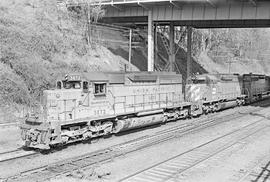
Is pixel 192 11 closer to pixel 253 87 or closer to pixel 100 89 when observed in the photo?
pixel 253 87

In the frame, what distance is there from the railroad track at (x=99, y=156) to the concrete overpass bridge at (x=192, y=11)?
49.8ft

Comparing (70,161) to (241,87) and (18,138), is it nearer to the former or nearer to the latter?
(18,138)

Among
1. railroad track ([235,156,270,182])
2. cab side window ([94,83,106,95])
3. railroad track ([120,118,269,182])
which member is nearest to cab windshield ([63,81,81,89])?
cab side window ([94,83,106,95])

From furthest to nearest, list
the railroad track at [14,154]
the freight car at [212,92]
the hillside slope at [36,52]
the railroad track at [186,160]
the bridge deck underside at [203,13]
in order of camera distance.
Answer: the bridge deck underside at [203,13] < the freight car at [212,92] < the hillside slope at [36,52] < the railroad track at [14,154] < the railroad track at [186,160]

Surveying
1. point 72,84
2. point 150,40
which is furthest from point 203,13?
point 72,84

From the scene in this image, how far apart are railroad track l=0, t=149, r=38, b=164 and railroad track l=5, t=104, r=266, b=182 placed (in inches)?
73.3

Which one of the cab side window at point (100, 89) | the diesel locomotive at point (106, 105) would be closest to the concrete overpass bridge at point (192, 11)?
the diesel locomotive at point (106, 105)

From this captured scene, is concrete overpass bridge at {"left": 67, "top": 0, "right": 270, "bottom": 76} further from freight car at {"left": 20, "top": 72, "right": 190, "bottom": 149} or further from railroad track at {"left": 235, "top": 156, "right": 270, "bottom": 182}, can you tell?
railroad track at {"left": 235, "top": 156, "right": 270, "bottom": 182}

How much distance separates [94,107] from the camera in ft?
49.5

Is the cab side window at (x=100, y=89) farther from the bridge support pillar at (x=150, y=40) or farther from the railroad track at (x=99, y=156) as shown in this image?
the bridge support pillar at (x=150, y=40)

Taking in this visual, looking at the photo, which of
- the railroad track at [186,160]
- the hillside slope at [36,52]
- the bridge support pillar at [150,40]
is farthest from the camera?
the bridge support pillar at [150,40]

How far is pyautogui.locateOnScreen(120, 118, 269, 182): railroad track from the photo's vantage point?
1045cm

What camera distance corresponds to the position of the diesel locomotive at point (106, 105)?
13602mm

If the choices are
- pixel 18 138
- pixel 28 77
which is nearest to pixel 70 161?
pixel 18 138
